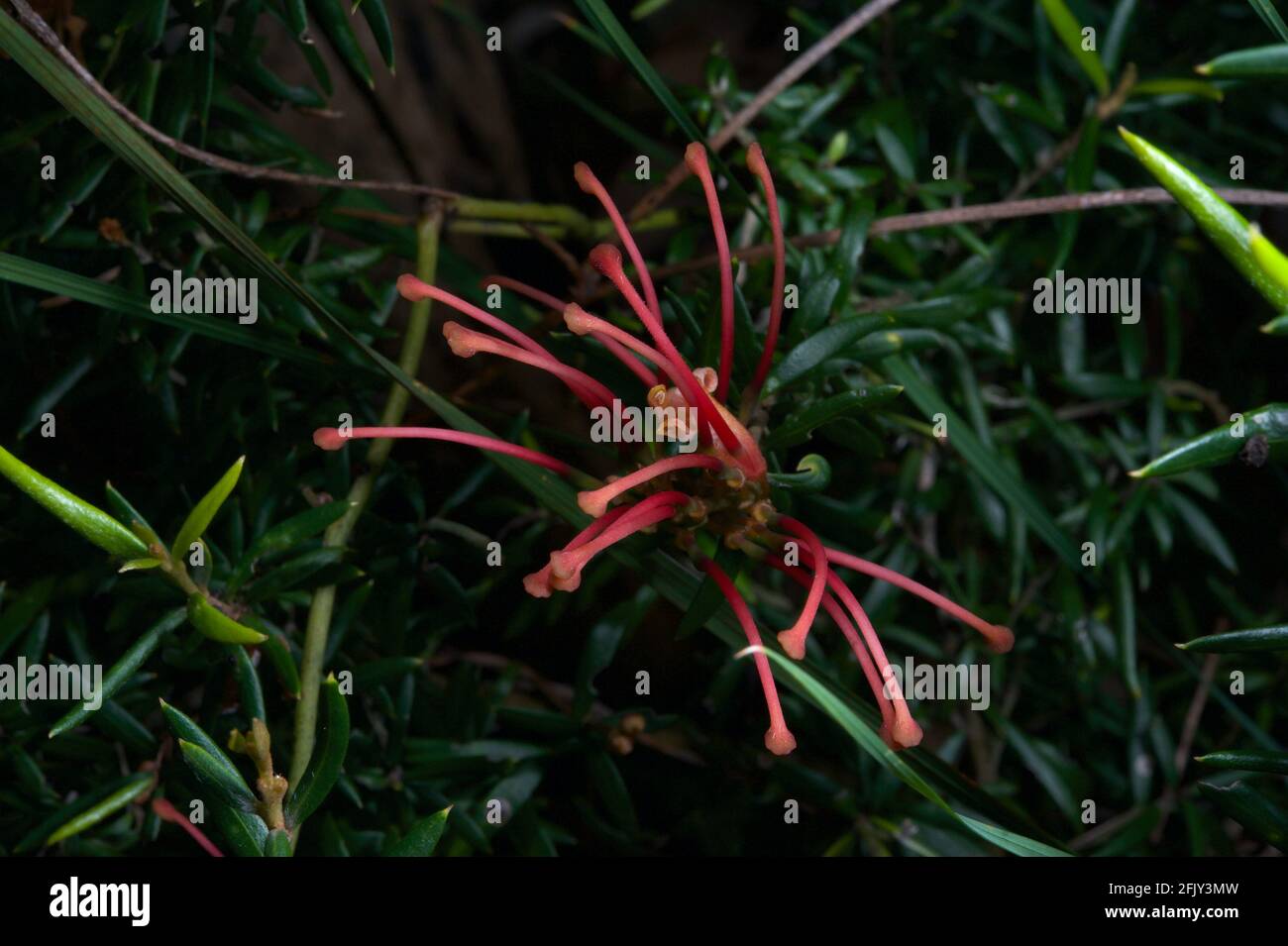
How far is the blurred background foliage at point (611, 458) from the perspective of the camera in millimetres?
714

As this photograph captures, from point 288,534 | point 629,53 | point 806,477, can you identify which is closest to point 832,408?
point 806,477

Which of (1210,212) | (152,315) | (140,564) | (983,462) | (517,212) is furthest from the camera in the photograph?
(517,212)

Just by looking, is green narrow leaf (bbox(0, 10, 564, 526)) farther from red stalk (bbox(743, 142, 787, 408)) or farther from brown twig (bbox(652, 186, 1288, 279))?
brown twig (bbox(652, 186, 1288, 279))

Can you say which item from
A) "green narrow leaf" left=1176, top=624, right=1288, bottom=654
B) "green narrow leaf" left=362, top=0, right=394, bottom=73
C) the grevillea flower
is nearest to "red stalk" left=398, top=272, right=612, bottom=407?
the grevillea flower

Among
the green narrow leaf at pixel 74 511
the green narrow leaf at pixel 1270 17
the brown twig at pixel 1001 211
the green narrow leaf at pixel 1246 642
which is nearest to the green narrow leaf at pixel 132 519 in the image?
the green narrow leaf at pixel 74 511

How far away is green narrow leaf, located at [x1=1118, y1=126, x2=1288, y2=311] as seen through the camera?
0.44 m

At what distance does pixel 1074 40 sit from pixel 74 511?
31.5 inches

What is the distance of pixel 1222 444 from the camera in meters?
0.51

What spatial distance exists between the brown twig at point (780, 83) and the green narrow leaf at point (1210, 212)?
381 mm

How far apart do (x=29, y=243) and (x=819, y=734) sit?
2.38 ft

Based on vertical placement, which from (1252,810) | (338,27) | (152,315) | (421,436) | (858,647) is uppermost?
(338,27)

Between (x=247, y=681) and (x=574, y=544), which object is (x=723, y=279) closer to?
(x=574, y=544)

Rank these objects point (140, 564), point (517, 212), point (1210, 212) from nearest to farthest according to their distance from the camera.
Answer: point (1210, 212) < point (140, 564) < point (517, 212)

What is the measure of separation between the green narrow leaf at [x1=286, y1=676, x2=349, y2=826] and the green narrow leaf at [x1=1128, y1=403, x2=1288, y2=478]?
429 millimetres
